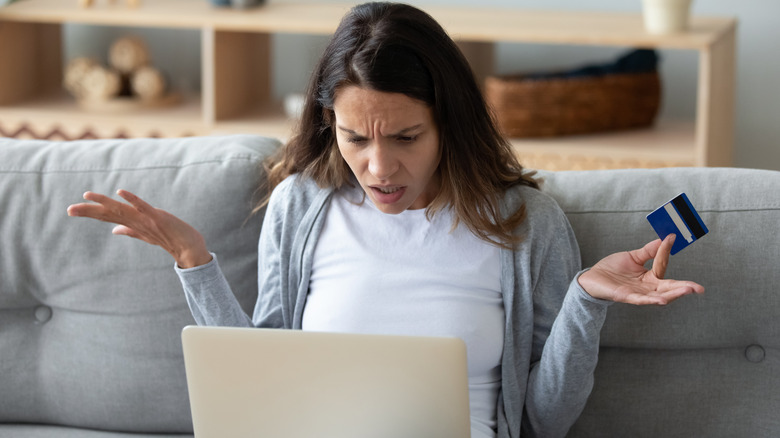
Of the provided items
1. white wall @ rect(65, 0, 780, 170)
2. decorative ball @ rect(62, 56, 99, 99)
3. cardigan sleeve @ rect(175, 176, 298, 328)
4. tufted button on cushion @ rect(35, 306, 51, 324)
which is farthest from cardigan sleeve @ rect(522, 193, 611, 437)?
decorative ball @ rect(62, 56, 99, 99)

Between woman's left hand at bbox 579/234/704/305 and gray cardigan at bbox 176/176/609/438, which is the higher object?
woman's left hand at bbox 579/234/704/305

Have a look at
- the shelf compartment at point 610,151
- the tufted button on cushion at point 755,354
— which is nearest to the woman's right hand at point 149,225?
the tufted button on cushion at point 755,354

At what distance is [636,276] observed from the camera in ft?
4.00

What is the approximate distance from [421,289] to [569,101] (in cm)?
138

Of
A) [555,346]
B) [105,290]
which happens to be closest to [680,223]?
[555,346]

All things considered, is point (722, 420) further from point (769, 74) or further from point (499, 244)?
point (769, 74)

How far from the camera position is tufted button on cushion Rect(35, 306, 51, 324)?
1598mm

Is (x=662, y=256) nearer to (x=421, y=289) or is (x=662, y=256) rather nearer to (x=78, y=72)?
(x=421, y=289)

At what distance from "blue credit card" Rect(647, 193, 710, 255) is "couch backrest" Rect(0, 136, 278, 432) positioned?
26.5 inches

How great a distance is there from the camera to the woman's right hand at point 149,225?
1256 millimetres

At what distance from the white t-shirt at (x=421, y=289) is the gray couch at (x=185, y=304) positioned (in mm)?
186

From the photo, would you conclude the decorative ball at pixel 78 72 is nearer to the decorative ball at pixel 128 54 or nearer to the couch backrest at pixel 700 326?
the decorative ball at pixel 128 54

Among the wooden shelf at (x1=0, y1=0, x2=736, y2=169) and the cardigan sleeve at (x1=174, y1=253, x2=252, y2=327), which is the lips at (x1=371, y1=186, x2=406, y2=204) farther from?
the wooden shelf at (x1=0, y1=0, x2=736, y2=169)

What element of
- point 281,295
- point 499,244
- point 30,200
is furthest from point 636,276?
point 30,200
